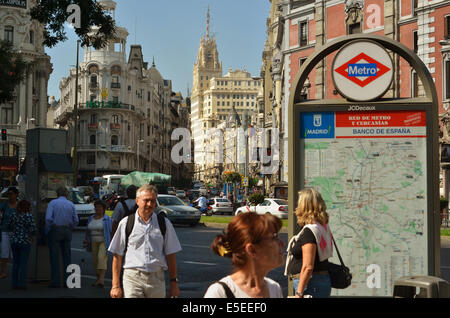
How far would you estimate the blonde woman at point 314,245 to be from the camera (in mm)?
5875

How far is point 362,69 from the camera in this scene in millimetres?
7512

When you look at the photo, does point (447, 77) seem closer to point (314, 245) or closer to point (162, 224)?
point (162, 224)

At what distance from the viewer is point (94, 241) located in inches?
491

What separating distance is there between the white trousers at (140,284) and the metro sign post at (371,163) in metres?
1.76

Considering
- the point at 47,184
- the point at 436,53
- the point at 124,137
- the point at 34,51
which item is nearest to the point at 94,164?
the point at 124,137

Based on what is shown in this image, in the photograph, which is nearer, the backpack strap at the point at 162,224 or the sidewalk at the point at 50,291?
the backpack strap at the point at 162,224

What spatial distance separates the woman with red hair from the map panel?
374 cm

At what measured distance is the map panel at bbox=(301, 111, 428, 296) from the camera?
729 cm

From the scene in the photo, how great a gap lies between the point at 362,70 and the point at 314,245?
2574 millimetres

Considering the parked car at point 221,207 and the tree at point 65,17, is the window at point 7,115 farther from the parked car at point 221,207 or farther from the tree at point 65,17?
the tree at point 65,17

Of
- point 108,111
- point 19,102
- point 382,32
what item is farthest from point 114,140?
point 382,32

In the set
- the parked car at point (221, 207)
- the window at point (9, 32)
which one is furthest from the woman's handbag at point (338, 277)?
the window at point (9, 32)

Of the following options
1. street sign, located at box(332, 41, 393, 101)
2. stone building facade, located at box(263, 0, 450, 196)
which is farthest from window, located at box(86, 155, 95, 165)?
street sign, located at box(332, 41, 393, 101)

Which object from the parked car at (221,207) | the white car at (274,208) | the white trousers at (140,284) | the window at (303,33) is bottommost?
the parked car at (221,207)
